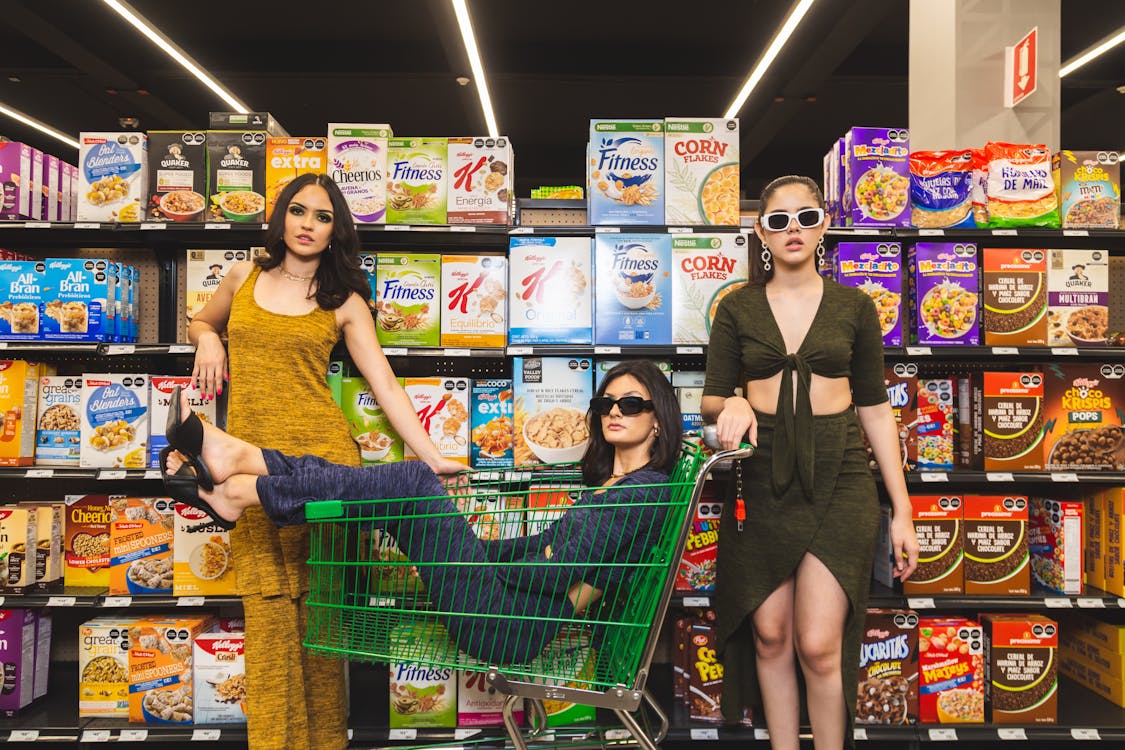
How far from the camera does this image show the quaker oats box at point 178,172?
3.03 m

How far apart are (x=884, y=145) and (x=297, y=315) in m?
2.50

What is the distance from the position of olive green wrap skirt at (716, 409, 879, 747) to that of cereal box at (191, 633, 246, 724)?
1988 millimetres

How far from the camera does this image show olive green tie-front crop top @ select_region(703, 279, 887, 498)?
2.24m

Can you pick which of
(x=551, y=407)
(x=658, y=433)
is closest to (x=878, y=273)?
(x=658, y=433)

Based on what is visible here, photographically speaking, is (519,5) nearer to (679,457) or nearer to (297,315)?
(297,315)

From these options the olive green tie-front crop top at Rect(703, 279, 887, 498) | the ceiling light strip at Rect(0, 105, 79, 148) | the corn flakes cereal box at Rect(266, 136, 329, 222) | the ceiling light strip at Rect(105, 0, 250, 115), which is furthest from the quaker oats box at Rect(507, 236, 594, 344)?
the ceiling light strip at Rect(0, 105, 79, 148)

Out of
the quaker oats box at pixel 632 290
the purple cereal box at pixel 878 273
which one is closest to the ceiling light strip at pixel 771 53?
the purple cereal box at pixel 878 273

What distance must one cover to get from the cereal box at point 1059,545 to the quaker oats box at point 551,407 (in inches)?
81.0

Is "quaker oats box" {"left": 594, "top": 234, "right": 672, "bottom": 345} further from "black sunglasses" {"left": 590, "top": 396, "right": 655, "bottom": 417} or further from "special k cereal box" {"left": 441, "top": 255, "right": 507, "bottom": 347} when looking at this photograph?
"black sunglasses" {"left": 590, "top": 396, "right": 655, "bottom": 417}

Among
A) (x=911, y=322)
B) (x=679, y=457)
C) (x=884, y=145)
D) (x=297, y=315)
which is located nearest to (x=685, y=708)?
(x=679, y=457)

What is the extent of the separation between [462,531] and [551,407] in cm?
109

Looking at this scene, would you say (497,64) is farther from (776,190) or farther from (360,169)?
(776,190)

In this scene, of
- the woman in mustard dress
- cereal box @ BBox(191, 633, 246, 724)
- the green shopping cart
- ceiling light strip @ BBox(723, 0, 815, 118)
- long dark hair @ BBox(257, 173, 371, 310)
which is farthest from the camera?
ceiling light strip @ BBox(723, 0, 815, 118)

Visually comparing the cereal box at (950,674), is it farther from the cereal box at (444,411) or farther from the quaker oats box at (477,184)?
the quaker oats box at (477,184)
